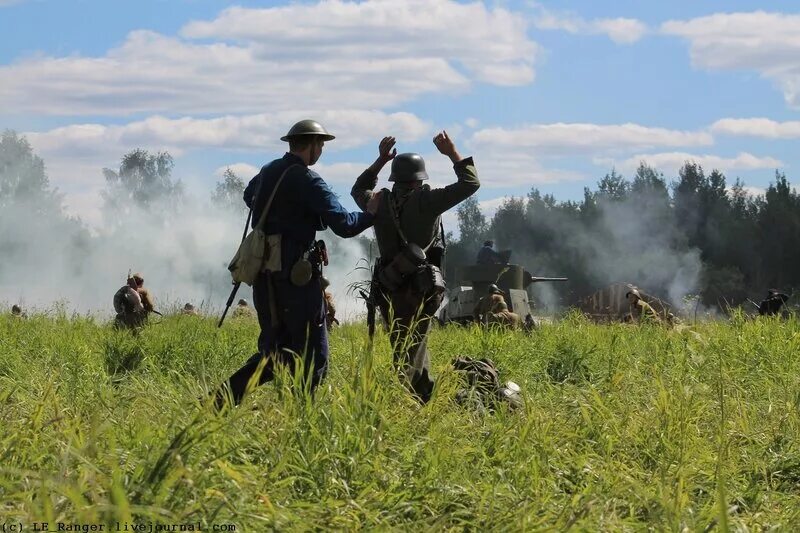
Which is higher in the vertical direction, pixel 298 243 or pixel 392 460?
pixel 298 243

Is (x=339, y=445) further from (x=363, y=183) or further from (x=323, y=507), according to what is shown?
(x=363, y=183)

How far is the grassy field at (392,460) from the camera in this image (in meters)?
4.28

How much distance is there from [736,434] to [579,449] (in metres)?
0.97

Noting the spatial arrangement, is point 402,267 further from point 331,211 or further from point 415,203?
point 331,211

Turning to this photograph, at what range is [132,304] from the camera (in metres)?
17.1

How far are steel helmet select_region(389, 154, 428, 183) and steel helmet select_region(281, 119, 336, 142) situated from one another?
1270 millimetres

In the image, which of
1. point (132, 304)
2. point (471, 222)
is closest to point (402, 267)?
point (132, 304)

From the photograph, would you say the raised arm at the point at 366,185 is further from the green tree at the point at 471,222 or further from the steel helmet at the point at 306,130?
the green tree at the point at 471,222

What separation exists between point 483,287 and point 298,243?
17.2 meters

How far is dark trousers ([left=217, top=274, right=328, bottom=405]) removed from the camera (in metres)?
7.24

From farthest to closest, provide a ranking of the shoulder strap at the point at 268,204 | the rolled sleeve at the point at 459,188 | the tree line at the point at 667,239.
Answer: the tree line at the point at 667,239, the rolled sleeve at the point at 459,188, the shoulder strap at the point at 268,204

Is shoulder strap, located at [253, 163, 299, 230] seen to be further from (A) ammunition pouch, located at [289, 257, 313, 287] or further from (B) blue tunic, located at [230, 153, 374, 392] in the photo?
(A) ammunition pouch, located at [289, 257, 313, 287]

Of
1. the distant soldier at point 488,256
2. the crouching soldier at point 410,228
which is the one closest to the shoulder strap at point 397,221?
the crouching soldier at point 410,228

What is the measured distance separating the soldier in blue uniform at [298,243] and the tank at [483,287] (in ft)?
54.9
